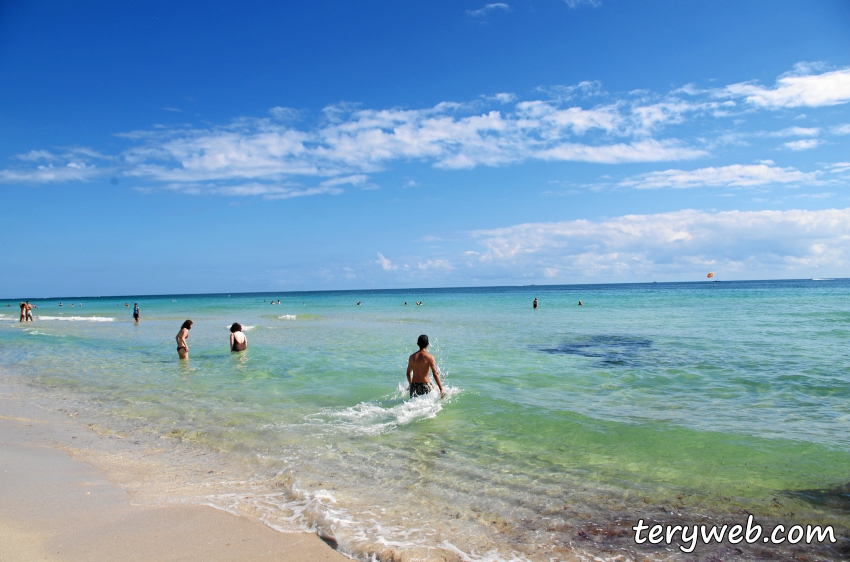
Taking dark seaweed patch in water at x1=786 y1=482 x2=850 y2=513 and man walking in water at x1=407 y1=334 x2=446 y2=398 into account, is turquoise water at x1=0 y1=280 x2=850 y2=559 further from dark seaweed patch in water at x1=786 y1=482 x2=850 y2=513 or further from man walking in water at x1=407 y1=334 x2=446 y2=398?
man walking in water at x1=407 y1=334 x2=446 y2=398

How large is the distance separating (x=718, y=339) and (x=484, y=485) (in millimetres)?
16746

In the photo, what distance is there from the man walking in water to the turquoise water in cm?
38

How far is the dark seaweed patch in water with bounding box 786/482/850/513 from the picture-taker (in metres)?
5.18

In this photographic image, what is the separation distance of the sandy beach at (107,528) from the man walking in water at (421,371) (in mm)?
4980

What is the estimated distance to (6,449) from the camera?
687cm

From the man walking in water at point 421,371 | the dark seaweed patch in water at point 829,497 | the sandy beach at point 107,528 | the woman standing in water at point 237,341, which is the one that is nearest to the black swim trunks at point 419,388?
the man walking in water at point 421,371

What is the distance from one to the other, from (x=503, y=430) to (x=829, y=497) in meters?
4.11

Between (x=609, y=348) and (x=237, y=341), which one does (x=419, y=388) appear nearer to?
(x=609, y=348)

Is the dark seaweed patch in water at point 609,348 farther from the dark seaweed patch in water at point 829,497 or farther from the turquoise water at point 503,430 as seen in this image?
the dark seaweed patch in water at point 829,497

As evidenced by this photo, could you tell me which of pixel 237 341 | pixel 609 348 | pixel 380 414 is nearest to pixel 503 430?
pixel 380 414

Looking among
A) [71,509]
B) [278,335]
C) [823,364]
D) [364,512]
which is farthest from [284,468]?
[278,335]

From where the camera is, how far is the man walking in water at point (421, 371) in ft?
30.5

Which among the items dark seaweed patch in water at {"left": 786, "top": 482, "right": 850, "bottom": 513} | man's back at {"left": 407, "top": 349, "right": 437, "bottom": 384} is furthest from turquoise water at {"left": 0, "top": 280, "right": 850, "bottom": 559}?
man's back at {"left": 407, "top": 349, "right": 437, "bottom": 384}

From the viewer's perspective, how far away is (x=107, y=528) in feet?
14.7
